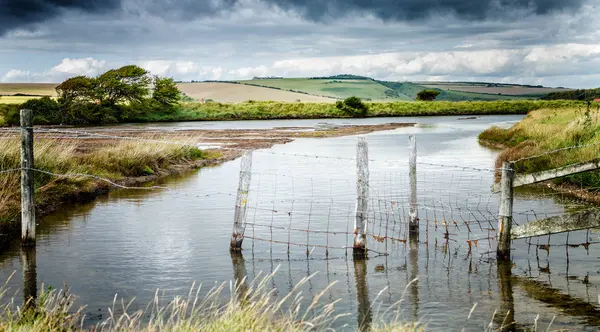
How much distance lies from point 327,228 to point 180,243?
12.3 feet

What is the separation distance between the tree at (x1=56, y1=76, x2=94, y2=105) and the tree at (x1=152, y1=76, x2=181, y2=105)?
13.7 m

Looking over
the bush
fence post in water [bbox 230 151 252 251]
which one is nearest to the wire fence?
fence post in water [bbox 230 151 252 251]

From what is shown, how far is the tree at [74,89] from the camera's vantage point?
103 metres

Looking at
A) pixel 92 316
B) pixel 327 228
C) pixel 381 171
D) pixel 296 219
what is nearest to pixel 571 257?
pixel 327 228

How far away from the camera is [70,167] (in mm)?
24438

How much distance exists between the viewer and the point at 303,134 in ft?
216

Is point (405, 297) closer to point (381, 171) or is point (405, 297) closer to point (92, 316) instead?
point (92, 316)

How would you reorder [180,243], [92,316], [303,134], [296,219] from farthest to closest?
1. [303,134]
2. [296,219]
3. [180,243]
4. [92,316]

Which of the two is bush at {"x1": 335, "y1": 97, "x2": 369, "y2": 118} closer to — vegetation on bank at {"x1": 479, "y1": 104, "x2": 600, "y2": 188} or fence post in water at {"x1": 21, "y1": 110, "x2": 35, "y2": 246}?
vegetation on bank at {"x1": 479, "y1": 104, "x2": 600, "y2": 188}

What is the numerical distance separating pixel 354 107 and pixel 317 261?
361ft

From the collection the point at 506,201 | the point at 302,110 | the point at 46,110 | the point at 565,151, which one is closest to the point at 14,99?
the point at 46,110

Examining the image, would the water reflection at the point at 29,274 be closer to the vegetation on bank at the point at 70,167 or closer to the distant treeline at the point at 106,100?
the vegetation on bank at the point at 70,167

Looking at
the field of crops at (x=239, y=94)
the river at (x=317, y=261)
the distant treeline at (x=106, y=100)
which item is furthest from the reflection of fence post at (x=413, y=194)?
the field of crops at (x=239, y=94)

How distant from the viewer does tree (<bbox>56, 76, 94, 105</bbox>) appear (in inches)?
4040
